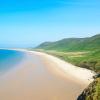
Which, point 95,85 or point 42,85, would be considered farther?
point 42,85

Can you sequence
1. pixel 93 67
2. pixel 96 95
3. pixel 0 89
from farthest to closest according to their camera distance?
pixel 93 67
pixel 0 89
pixel 96 95

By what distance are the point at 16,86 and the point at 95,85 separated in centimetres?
1900

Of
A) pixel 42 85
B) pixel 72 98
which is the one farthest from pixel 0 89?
pixel 72 98

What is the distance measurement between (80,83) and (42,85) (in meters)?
6.88

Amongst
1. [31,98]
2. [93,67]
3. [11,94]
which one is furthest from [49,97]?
[93,67]

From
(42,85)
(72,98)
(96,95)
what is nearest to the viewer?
(96,95)

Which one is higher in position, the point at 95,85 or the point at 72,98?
the point at 95,85

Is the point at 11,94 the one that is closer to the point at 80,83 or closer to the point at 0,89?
the point at 0,89

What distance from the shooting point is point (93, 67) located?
199 ft

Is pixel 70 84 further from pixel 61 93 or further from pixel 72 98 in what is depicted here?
pixel 72 98

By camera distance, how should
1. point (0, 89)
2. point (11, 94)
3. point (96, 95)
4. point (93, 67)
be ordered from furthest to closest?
1. point (93, 67)
2. point (0, 89)
3. point (11, 94)
4. point (96, 95)

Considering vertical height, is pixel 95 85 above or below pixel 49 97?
above

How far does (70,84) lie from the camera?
41.7 m

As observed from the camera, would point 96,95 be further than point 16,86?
No
